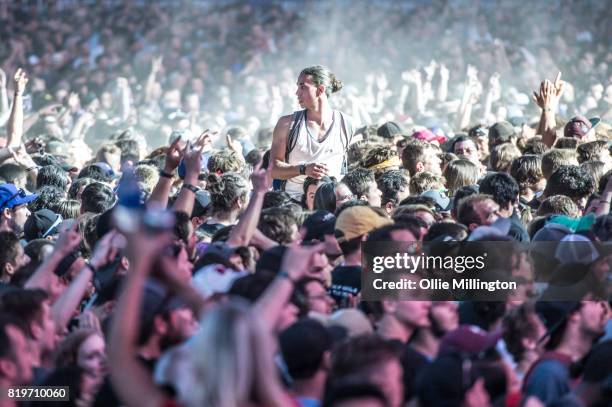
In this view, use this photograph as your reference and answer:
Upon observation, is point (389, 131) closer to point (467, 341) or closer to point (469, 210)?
point (469, 210)

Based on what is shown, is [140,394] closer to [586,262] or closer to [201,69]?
[586,262]

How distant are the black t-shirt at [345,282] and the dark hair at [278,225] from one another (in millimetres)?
645

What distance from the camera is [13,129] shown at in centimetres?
1154

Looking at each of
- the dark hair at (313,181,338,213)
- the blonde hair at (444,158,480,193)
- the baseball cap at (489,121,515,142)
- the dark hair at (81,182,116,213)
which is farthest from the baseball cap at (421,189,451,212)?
the baseball cap at (489,121,515,142)

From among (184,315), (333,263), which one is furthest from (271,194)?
(184,315)

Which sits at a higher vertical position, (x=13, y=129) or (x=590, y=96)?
(x=590, y=96)

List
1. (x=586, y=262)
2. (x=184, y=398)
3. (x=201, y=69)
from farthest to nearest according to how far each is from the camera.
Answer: (x=201, y=69), (x=586, y=262), (x=184, y=398)

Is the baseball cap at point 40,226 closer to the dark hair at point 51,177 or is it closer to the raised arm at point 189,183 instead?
the raised arm at point 189,183

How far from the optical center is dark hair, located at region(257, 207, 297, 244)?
681cm

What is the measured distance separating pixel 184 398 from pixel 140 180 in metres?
6.01

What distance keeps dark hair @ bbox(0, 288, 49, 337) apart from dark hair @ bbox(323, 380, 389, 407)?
1474 millimetres

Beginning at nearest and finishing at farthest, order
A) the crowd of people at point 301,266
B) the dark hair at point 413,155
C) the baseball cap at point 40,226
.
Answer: the crowd of people at point 301,266
the baseball cap at point 40,226
the dark hair at point 413,155

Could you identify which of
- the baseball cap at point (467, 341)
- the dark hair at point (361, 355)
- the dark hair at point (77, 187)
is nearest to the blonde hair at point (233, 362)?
the dark hair at point (361, 355)

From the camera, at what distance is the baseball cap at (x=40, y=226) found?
796 centimetres
